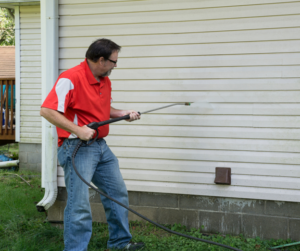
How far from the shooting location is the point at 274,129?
10.7 feet

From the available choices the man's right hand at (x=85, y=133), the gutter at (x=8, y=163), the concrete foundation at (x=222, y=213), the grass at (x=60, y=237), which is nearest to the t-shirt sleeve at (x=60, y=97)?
the man's right hand at (x=85, y=133)

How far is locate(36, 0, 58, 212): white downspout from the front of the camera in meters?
3.70

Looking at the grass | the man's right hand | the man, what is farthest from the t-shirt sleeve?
the grass

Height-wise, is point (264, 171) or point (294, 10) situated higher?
point (294, 10)

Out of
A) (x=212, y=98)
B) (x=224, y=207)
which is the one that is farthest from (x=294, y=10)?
(x=224, y=207)

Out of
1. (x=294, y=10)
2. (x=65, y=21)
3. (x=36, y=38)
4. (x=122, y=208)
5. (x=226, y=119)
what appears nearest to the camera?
(x=122, y=208)

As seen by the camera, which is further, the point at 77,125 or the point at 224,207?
the point at 224,207

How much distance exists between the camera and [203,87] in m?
3.44

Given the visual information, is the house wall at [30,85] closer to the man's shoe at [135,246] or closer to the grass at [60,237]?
the grass at [60,237]

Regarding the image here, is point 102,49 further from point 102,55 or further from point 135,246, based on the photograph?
point 135,246

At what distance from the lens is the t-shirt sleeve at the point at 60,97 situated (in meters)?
2.37

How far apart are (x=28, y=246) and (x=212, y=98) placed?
7.71 ft

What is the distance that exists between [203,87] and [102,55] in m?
1.32

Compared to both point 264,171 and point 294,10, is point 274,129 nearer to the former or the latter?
point 264,171
